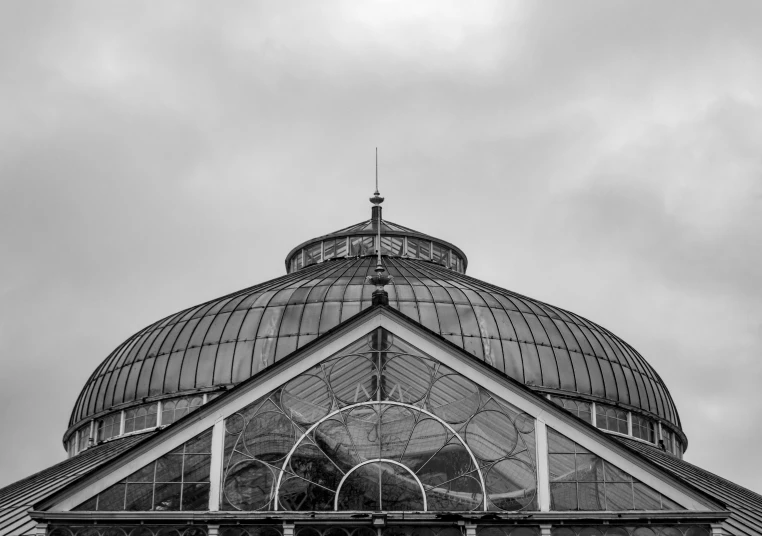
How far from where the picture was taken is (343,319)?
59094mm

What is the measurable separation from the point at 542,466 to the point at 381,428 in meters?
4.27

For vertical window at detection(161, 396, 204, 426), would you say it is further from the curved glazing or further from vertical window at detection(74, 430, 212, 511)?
vertical window at detection(74, 430, 212, 511)

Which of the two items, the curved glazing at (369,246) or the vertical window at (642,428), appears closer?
the vertical window at (642,428)

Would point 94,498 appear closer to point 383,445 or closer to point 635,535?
point 383,445

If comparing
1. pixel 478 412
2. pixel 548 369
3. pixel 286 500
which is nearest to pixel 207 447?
pixel 286 500

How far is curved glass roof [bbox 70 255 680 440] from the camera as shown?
59.4 m

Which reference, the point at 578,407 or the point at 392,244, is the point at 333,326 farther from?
the point at 392,244

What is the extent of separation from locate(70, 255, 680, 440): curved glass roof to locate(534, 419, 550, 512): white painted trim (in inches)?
558

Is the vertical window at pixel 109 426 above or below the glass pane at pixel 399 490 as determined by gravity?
above

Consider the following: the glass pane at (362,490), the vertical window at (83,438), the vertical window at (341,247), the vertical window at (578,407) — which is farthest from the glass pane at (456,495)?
the vertical window at (341,247)

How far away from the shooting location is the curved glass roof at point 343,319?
195ft

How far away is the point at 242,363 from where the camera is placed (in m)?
59.2

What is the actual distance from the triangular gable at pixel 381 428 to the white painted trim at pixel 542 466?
0.03 meters

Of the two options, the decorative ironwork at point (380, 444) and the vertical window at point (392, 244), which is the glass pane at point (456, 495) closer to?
the decorative ironwork at point (380, 444)
